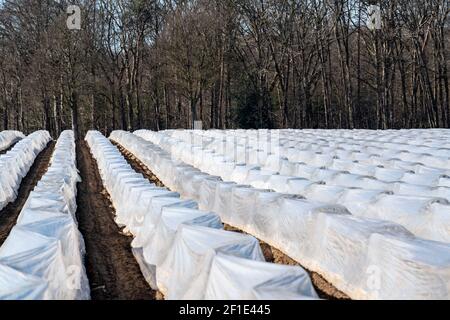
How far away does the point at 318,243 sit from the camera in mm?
9047

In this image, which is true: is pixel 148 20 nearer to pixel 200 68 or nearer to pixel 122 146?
pixel 200 68

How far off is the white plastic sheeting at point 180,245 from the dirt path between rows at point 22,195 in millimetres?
2929

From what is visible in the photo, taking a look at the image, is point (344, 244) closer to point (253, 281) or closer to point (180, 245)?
point (180, 245)

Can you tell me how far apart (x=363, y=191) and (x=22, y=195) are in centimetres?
1208

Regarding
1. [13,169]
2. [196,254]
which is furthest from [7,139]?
[196,254]

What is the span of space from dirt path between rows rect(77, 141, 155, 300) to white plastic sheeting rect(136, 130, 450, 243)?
14.0 ft

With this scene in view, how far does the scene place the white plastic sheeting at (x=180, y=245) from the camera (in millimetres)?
6324

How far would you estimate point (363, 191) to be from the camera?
1141cm

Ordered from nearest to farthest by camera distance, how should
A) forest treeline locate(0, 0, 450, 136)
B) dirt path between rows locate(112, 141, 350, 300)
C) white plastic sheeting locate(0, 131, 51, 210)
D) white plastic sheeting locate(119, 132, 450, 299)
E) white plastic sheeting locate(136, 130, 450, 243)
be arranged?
white plastic sheeting locate(119, 132, 450, 299)
dirt path between rows locate(112, 141, 350, 300)
white plastic sheeting locate(136, 130, 450, 243)
white plastic sheeting locate(0, 131, 51, 210)
forest treeline locate(0, 0, 450, 136)

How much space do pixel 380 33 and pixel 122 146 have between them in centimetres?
2292

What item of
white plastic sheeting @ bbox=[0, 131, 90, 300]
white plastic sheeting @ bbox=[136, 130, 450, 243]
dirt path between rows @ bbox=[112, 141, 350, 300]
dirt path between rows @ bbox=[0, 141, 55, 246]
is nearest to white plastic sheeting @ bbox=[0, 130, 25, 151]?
dirt path between rows @ bbox=[0, 141, 55, 246]

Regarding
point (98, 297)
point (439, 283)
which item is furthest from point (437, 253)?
point (98, 297)

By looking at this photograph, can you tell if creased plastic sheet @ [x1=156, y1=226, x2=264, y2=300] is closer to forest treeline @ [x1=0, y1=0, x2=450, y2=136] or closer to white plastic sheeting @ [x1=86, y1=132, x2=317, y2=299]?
white plastic sheeting @ [x1=86, y1=132, x2=317, y2=299]

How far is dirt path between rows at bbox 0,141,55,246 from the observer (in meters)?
13.3
